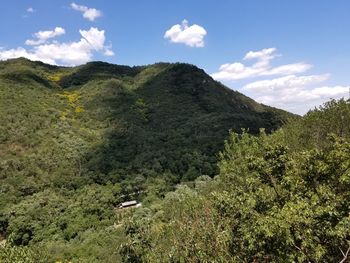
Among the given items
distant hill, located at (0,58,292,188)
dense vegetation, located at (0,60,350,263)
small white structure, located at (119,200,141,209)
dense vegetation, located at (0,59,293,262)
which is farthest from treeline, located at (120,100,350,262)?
distant hill, located at (0,58,292,188)

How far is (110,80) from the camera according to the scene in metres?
165

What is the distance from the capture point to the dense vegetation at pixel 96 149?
241 ft

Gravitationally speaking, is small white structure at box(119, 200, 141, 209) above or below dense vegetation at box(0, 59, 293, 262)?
below

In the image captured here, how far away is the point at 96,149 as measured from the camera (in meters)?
105

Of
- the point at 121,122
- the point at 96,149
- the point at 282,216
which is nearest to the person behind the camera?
the point at 282,216

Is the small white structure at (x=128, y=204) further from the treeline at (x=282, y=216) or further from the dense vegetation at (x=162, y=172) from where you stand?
the treeline at (x=282, y=216)

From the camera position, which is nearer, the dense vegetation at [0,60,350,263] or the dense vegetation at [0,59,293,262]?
the dense vegetation at [0,60,350,263]

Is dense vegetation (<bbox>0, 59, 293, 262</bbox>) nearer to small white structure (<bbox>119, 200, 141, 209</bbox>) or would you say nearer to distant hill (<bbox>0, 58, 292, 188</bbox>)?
distant hill (<bbox>0, 58, 292, 188</bbox>)

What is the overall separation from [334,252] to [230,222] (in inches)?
205

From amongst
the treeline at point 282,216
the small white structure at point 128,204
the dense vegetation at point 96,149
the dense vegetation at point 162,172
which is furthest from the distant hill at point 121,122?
the treeline at point 282,216

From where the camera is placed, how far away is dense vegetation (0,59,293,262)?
241 ft

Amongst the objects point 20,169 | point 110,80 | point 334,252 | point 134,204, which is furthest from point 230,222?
point 110,80

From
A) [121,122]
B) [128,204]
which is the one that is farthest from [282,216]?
[121,122]

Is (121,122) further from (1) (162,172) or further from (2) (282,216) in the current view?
(2) (282,216)
